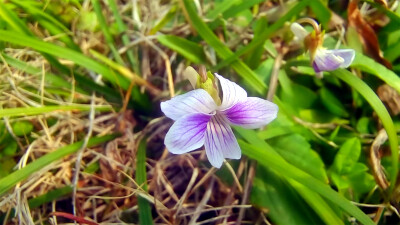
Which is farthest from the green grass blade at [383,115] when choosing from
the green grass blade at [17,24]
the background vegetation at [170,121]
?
the green grass blade at [17,24]

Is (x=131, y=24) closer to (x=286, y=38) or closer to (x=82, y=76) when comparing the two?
(x=82, y=76)

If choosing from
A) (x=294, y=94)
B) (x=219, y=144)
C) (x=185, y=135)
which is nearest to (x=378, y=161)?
(x=294, y=94)

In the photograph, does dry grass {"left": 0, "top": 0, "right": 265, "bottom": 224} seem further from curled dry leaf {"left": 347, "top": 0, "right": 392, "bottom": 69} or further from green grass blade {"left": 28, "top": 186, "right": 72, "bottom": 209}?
curled dry leaf {"left": 347, "top": 0, "right": 392, "bottom": 69}

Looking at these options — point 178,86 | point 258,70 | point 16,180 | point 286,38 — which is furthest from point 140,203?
point 286,38

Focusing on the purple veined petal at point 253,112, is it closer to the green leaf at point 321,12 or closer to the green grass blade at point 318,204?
the green grass blade at point 318,204

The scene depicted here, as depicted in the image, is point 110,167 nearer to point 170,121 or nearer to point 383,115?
point 170,121

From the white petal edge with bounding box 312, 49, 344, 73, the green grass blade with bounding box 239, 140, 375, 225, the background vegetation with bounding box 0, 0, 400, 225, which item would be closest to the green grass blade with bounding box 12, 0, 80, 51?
the background vegetation with bounding box 0, 0, 400, 225
